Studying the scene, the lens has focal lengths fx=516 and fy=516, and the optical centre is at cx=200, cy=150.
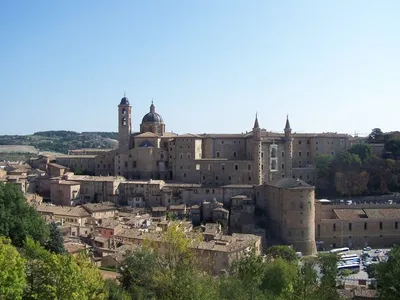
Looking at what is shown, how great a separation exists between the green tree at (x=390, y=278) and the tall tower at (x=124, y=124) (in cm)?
3925

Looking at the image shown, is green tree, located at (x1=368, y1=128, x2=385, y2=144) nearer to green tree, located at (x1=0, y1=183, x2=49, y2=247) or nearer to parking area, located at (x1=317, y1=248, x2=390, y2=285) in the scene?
parking area, located at (x1=317, y1=248, x2=390, y2=285)

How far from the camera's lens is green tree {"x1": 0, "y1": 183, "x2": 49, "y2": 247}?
1183 inches

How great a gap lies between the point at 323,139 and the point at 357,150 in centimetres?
461

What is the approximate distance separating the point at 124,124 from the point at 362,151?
28.4 m

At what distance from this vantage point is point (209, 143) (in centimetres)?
6047

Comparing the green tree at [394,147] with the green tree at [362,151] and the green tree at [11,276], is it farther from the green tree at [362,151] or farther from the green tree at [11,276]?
the green tree at [11,276]

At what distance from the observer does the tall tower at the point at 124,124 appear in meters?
62.5

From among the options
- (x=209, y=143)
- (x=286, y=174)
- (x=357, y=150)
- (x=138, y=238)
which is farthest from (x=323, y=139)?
(x=138, y=238)

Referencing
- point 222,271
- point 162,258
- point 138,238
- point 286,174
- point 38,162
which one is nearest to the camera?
point 162,258

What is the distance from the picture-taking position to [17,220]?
30562 mm

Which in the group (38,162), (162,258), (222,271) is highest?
(38,162)

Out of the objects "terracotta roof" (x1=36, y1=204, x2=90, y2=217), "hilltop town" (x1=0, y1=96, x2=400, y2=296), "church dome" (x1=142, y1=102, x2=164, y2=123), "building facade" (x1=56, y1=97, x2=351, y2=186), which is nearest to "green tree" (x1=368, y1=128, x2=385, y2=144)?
"hilltop town" (x1=0, y1=96, x2=400, y2=296)

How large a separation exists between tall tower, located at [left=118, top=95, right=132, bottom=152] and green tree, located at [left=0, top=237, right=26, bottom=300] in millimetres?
43201

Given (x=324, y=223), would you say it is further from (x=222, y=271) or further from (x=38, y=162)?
(x=38, y=162)
